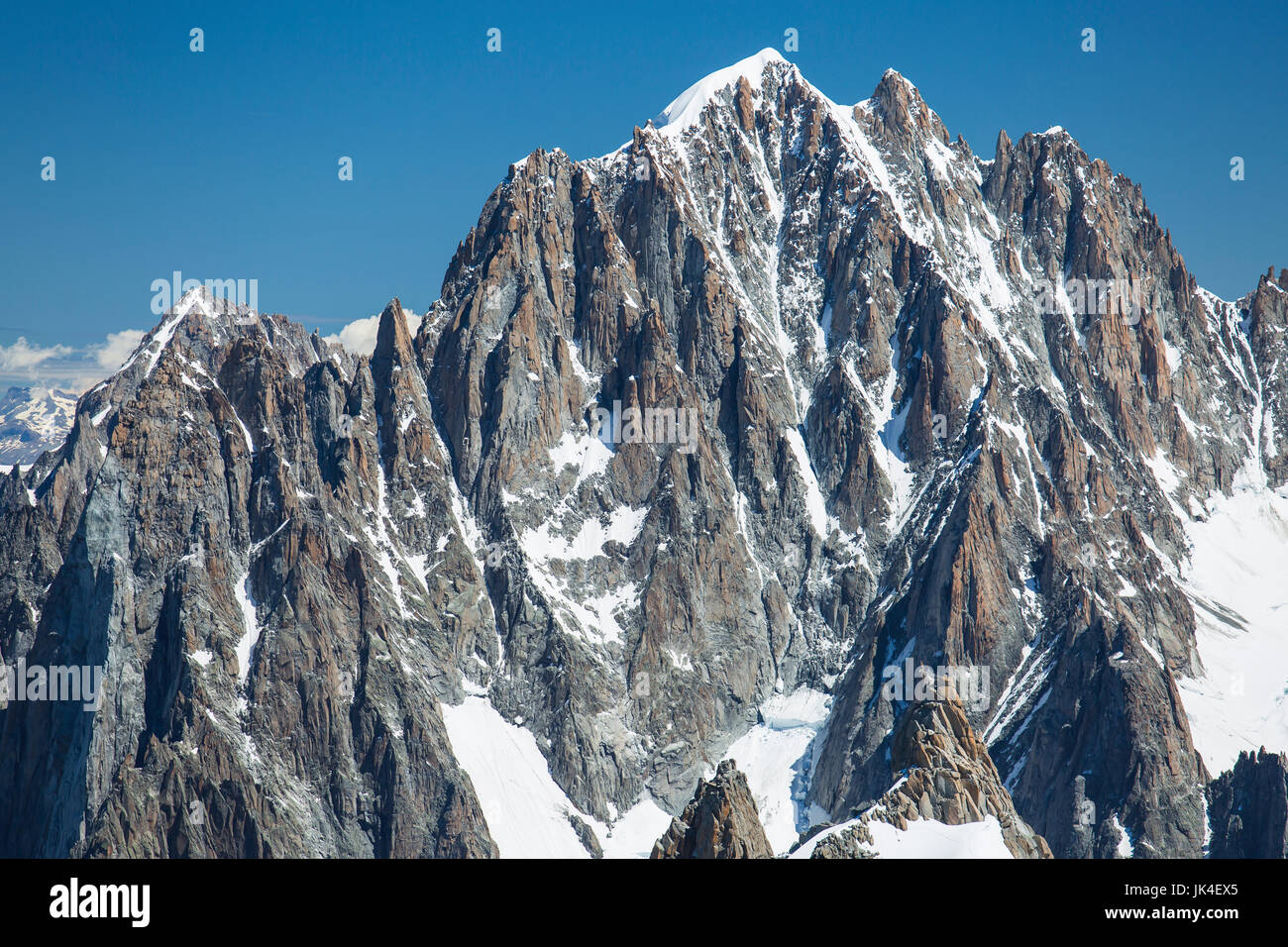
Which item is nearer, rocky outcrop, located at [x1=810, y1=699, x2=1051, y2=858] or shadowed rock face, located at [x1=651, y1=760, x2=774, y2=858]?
rocky outcrop, located at [x1=810, y1=699, x2=1051, y2=858]

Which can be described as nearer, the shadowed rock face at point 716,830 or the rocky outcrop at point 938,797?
the rocky outcrop at point 938,797
